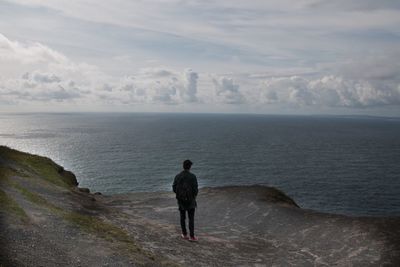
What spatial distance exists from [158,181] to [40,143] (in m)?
91.6

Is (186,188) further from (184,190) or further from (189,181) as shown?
(189,181)

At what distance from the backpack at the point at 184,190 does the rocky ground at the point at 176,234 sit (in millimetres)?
2729

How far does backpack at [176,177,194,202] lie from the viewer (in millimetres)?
18609

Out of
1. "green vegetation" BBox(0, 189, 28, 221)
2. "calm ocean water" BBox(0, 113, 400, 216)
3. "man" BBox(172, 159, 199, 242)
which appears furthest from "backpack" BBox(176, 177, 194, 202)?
"calm ocean water" BBox(0, 113, 400, 216)

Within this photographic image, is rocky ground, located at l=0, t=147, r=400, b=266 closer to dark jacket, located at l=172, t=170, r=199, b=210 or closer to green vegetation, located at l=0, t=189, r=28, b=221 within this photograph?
green vegetation, located at l=0, t=189, r=28, b=221

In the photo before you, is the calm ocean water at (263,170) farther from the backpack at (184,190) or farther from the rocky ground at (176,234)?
the backpack at (184,190)

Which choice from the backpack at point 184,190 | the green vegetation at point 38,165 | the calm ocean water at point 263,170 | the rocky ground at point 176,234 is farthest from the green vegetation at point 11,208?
the calm ocean water at point 263,170

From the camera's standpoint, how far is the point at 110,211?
29.3 m

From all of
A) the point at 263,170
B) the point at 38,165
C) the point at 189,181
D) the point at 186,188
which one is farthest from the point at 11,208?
the point at 263,170

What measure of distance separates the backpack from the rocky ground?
8.95 ft

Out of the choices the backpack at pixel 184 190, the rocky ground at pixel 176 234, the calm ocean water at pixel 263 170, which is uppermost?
the backpack at pixel 184 190

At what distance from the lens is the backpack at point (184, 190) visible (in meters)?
18.6

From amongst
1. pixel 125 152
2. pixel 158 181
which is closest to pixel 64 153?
pixel 125 152

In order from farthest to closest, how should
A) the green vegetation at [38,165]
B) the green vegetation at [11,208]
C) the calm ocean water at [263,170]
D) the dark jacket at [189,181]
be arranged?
the calm ocean water at [263,170]
the green vegetation at [38,165]
the dark jacket at [189,181]
the green vegetation at [11,208]
